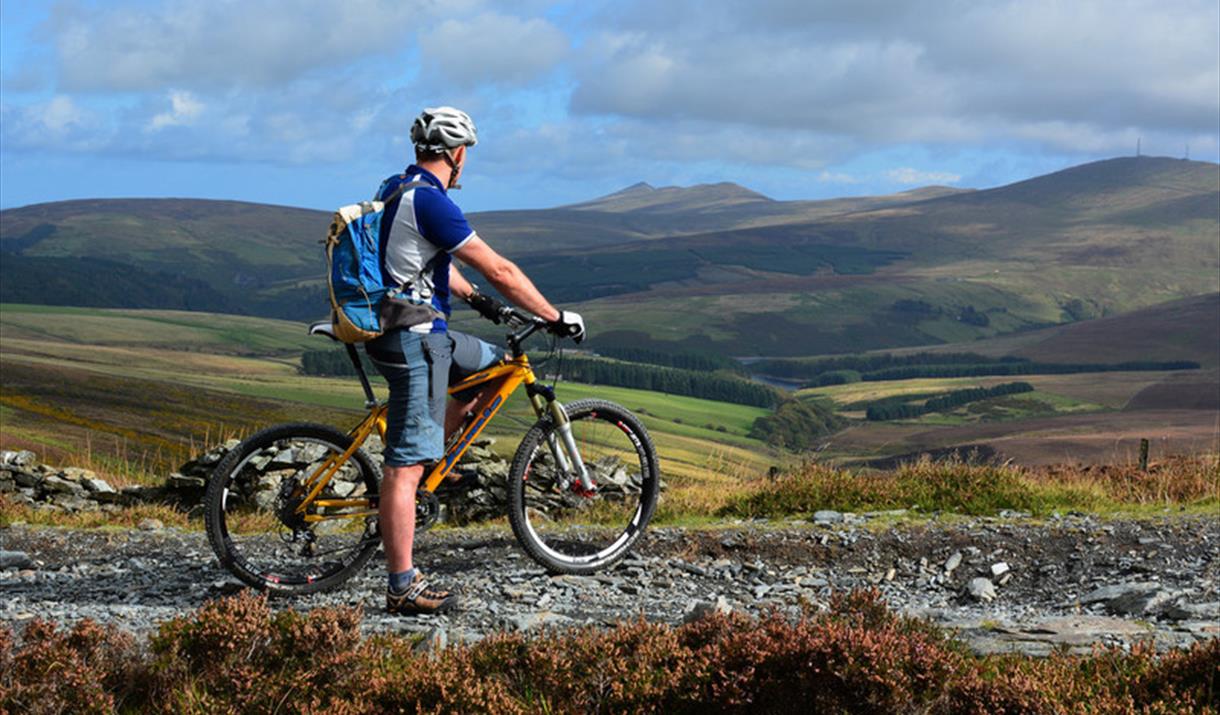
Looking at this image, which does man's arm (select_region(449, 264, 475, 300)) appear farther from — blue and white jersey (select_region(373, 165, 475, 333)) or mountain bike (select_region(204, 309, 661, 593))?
blue and white jersey (select_region(373, 165, 475, 333))

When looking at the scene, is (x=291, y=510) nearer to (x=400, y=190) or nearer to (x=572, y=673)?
(x=400, y=190)

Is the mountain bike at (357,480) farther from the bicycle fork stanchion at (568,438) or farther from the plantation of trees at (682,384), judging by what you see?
the plantation of trees at (682,384)

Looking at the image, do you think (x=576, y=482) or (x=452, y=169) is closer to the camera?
(x=452, y=169)

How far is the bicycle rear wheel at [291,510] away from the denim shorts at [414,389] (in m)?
0.78

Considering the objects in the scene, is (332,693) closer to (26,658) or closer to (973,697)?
(26,658)

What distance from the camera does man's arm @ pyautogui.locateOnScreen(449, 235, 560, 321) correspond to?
685 centimetres

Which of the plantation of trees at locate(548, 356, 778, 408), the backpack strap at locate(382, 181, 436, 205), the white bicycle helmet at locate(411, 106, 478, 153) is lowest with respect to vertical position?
the plantation of trees at locate(548, 356, 778, 408)

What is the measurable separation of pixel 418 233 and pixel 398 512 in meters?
1.76

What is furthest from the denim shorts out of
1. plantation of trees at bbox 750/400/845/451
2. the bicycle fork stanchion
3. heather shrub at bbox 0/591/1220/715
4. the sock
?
plantation of trees at bbox 750/400/845/451

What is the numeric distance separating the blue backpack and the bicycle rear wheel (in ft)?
4.33

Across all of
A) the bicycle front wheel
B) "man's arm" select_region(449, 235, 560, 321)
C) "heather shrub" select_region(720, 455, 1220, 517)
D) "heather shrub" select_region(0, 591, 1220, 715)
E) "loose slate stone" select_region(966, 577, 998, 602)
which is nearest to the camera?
"heather shrub" select_region(0, 591, 1220, 715)

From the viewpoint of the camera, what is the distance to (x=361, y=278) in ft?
22.7

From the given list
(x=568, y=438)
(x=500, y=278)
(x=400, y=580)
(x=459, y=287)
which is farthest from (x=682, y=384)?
(x=500, y=278)

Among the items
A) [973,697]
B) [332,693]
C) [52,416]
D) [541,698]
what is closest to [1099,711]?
[973,697]
